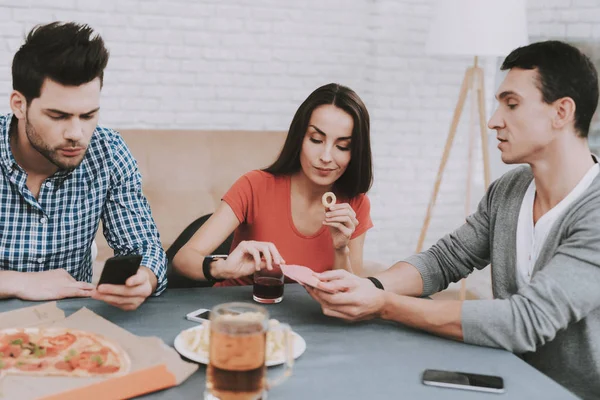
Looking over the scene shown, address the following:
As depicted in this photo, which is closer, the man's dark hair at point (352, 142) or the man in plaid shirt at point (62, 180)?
the man in plaid shirt at point (62, 180)

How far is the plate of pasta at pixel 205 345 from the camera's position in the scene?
1.15 m

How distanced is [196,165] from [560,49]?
164 cm

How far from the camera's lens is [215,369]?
37.7 inches

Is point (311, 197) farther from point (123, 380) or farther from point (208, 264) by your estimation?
point (123, 380)

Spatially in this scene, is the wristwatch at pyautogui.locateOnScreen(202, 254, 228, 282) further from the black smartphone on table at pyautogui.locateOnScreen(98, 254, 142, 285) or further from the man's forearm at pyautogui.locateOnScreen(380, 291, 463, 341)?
the man's forearm at pyautogui.locateOnScreen(380, 291, 463, 341)

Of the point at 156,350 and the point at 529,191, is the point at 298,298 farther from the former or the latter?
the point at 529,191

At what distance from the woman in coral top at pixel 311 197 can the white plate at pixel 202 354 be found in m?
0.56

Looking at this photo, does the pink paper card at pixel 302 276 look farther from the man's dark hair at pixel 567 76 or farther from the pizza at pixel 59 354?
the man's dark hair at pixel 567 76

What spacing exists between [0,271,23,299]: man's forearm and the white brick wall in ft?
6.90

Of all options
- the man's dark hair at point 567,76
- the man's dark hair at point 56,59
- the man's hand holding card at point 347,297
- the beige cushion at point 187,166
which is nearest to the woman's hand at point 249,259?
the man's hand holding card at point 347,297

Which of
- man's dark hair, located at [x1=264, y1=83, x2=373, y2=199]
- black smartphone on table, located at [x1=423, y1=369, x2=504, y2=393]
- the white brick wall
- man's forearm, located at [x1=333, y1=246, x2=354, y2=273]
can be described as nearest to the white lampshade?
the white brick wall

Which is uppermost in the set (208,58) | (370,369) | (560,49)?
(208,58)

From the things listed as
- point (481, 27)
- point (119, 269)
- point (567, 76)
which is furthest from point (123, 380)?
point (481, 27)

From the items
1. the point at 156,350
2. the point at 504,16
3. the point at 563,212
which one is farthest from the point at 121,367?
the point at 504,16
